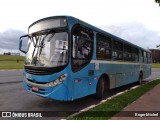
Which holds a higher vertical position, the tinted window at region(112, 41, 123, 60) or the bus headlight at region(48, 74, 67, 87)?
the tinted window at region(112, 41, 123, 60)

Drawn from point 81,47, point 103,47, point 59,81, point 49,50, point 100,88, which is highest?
point 103,47

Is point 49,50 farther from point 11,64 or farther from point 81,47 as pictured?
point 11,64

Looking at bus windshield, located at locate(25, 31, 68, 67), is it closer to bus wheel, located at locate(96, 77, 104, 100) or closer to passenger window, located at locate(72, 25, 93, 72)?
passenger window, located at locate(72, 25, 93, 72)

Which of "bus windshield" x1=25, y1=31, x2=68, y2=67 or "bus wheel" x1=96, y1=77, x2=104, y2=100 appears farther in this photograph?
"bus wheel" x1=96, y1=77, x2=104, y2=100

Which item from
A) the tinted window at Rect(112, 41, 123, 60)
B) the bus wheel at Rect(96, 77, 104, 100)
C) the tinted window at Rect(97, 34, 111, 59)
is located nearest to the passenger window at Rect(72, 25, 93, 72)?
the tinted window at Rect(97, 34, 111, 59)

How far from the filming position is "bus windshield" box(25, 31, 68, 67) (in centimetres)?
695

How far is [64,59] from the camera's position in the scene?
6910 millimetres

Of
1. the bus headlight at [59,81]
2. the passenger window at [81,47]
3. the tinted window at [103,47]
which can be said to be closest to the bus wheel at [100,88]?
the tinted window at [103,47]

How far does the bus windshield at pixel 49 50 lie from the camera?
6.95 meters

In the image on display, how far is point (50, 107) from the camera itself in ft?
25.6

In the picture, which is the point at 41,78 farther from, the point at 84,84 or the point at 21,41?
the point at 21,41

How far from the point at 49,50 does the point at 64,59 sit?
2.00 feet

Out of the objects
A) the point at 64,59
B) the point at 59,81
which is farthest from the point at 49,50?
the point at 59,81

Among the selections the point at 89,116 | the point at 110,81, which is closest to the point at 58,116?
the point at 89,116
